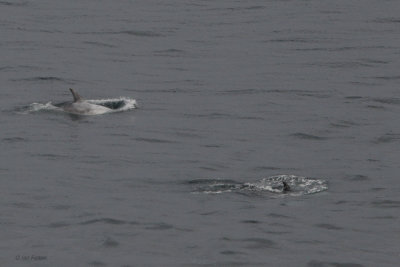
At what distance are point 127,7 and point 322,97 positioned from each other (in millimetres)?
21232

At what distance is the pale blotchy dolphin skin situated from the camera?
126ft

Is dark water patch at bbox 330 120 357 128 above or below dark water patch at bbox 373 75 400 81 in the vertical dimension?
above

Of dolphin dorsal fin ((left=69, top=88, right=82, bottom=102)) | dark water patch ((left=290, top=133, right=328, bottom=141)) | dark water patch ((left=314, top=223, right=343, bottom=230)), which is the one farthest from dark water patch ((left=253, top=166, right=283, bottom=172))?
dolphin dorsal fin ((left=69, top=88, right=82, bottom=102))

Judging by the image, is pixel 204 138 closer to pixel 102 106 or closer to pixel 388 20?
pixel 102 106

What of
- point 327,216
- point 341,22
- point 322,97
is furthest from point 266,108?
point 341,22

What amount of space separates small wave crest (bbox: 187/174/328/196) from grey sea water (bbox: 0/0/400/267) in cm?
7

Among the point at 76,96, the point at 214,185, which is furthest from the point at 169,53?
the point at 214,185

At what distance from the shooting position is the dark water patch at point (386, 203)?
93.8 ft

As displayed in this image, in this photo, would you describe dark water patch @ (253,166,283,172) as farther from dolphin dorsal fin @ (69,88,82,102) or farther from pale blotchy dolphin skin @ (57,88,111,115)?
dolphin dorsal fin @ (69,88,82,102)

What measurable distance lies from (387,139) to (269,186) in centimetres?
611

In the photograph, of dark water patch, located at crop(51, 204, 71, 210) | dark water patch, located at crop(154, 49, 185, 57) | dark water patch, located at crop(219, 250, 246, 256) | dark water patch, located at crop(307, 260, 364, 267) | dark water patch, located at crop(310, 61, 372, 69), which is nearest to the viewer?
dark water patch, located at crop(307, 260, 364, 267)

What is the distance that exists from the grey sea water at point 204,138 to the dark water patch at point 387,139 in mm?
80

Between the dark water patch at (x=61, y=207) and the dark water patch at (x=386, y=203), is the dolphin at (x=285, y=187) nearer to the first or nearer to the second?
the dark water patch at (x=386, y=203)

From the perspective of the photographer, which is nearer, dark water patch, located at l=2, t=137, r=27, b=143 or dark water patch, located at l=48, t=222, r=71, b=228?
dark water patch, located at l=48, t=222, r=71, b=228
